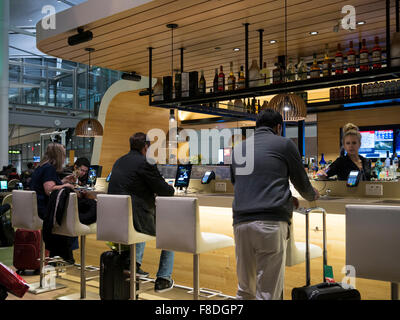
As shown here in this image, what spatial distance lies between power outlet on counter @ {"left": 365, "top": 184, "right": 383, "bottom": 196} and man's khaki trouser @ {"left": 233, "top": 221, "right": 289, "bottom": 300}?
138 centimetres

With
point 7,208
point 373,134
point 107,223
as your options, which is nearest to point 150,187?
point 107,223

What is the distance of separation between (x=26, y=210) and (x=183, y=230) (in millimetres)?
1986

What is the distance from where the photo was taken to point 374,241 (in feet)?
7.35

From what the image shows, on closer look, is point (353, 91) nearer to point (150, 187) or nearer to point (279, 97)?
point (279, 97)

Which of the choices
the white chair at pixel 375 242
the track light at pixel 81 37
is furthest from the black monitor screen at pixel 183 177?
the white chair at pixel 375 242

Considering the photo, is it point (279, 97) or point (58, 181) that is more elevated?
point (279, 97)

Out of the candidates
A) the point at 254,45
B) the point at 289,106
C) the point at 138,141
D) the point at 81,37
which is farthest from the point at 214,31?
the point at 138,141

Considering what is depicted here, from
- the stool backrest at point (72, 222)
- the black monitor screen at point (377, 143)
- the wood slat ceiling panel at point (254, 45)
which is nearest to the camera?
the stool backrest at point (72, 222)

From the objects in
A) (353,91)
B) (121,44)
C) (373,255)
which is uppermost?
(121,44)

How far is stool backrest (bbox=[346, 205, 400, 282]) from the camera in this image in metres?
2.18

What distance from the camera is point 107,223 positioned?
3.40 meters

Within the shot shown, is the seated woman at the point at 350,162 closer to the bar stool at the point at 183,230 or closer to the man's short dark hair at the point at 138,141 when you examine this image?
the bar stool at the point at 183,230

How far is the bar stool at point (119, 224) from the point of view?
3277mm

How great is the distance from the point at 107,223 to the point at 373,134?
5.62 meters
